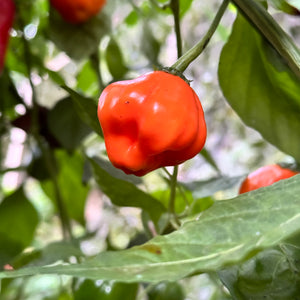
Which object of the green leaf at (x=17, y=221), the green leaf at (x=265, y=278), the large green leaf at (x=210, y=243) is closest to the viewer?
the large green leaf at (x=210, y=243)

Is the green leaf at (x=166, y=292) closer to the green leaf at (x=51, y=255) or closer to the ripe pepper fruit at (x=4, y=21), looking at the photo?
the green leaf at (x=51, y=255)

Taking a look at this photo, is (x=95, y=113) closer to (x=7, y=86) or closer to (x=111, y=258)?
(x=111, y=258)

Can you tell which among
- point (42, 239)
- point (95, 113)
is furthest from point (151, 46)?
point (42, 239)

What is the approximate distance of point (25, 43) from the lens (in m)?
0.77

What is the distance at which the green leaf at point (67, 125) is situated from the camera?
0.72m

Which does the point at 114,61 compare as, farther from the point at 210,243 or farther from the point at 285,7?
the point at 210,243

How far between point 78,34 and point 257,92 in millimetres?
329

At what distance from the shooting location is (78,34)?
0.74 metres

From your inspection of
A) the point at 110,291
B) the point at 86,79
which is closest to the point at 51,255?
the point at 110,291

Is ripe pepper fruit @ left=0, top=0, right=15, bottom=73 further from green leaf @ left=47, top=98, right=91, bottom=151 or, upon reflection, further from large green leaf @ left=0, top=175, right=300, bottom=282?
large green leaf @ left=0, top=175, right=300, bottom=282

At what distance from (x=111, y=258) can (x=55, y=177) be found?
0.53m

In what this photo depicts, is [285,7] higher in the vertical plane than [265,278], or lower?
higher

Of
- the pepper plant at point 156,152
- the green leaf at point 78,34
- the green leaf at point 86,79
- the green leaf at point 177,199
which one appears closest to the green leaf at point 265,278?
the pepper plant at point 156,152

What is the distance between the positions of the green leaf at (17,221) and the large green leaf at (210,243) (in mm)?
479
